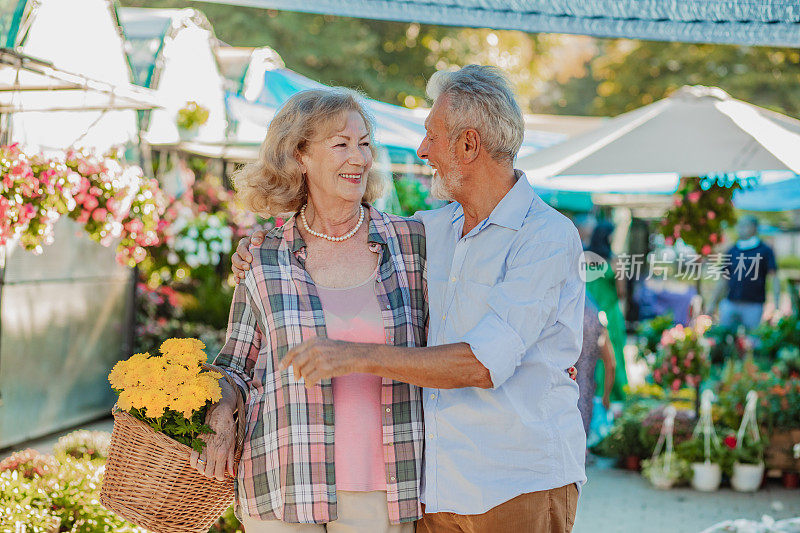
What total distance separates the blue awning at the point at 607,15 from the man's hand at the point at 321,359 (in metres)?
2.06

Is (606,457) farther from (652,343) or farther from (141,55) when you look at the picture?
(141,55)

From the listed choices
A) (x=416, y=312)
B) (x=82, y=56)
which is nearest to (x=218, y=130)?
(x=82, y=56)

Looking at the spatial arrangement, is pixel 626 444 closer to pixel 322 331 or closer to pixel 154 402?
pixel 322 331

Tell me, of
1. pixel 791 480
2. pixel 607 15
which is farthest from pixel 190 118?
pixel 791 480

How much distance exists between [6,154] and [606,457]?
5.08 m

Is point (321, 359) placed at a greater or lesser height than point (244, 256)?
lesser

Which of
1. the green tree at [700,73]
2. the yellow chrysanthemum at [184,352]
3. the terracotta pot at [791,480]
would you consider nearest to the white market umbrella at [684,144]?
the terracotta pot at [791,480]

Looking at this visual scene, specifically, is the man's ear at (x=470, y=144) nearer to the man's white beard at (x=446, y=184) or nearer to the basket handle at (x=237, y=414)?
the man's white beard at (x=446, y=184)

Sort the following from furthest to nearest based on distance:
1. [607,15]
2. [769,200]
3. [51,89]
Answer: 1. [769,200]
2. [51,89]
3. [607,15]

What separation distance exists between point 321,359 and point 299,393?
0.42 m

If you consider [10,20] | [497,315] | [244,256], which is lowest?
[497,315]

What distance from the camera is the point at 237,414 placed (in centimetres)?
248

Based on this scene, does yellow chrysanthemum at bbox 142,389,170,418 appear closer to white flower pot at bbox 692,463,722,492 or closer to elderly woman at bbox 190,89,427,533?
elderly woman at bbox 190,89,427,533

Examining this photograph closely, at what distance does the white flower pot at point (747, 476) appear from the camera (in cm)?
614
